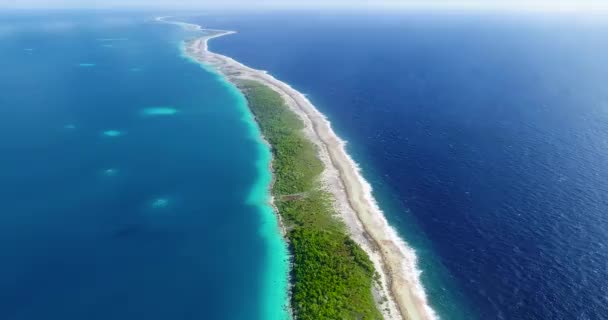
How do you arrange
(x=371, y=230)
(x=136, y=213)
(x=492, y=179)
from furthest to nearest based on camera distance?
(x=492, y=179) → (x=136, y=213) → (x=371, y=230)

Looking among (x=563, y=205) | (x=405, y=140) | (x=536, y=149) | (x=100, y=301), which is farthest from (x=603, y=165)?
(x=100, y=301)

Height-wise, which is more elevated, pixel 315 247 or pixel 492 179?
pixel 492 179

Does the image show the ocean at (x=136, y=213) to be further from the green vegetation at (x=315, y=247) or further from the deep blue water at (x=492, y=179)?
the deep blue water at (x=492, y=179)

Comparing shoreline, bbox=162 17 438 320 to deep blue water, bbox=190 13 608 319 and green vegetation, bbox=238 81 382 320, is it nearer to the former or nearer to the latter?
green vegetation, bbox=238 81 382 320

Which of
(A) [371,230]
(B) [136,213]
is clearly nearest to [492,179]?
(A) [371,230]

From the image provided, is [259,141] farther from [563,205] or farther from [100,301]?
[563,205]

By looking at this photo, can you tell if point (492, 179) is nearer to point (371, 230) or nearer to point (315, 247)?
point (371, 230)

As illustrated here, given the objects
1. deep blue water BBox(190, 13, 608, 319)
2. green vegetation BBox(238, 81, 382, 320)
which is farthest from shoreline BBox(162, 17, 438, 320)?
deep blue water BBox(190, 13, 608, 319)
